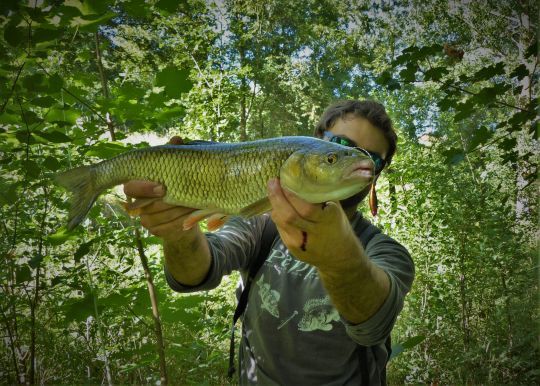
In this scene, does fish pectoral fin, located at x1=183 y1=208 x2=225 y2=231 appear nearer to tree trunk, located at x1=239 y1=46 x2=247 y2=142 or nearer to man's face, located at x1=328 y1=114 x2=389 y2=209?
man's face, located at x1=328 y1=114 x2=389 y2=209

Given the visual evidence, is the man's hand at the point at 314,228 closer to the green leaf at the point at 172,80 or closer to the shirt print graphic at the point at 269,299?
the shirt print graphic at the point at 269,299

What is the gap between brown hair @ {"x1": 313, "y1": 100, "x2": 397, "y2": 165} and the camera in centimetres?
221

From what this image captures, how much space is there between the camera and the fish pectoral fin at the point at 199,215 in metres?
1.46

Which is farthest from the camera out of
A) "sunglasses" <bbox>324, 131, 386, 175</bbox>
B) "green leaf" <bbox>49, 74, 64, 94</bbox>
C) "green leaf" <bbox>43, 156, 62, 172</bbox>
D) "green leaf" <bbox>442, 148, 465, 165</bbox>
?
"green leaf" <bbox>442, 148, 465, 165</bbox>

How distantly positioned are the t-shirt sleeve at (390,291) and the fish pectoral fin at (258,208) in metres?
0.57

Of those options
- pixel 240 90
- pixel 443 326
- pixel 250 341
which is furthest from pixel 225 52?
pixel 250 341

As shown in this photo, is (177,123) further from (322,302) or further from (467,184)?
(322,302)

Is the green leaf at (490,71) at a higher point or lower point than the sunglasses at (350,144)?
higher

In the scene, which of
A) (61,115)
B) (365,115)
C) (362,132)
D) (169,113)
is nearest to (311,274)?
(362,132)

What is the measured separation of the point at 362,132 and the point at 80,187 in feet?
4.78

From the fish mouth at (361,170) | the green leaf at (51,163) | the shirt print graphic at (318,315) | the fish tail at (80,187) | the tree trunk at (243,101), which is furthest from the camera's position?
the tree trunk at (243,101)

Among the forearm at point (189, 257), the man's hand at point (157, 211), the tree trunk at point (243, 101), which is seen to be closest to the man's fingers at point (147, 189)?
the man's hand at point (157, 211)

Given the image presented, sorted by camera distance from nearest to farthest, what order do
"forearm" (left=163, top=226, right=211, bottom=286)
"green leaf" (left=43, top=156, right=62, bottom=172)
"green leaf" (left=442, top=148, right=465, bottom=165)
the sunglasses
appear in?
"forearm" (left=163, top=226, right=211, bottom=286)
the sunglasses
"green leaf" (left=43, top=156, right=62, bottom=172)
"green leaf" (left=442, top=148, right=465, bottom=165)

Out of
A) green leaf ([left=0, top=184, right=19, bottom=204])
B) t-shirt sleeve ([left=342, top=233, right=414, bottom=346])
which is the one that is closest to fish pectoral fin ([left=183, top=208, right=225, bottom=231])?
t-shirt sleeve ([left=342, top=233, right=414, bottom=346])
